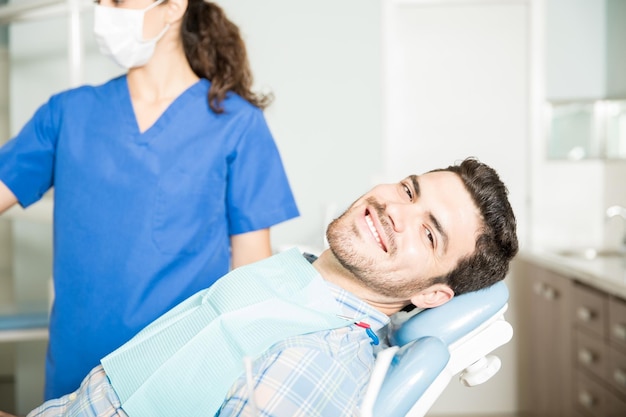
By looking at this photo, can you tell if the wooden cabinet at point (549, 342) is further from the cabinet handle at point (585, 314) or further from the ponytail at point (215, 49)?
the ponytail at point (215, 49)

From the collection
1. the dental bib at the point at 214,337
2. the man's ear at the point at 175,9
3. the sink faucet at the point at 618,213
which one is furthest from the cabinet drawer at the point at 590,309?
the man's ear at the point at 175,9

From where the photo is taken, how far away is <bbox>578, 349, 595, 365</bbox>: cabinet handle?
2.50 m

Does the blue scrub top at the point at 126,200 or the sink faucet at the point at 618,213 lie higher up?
the blue scrub top at the point at 126,200

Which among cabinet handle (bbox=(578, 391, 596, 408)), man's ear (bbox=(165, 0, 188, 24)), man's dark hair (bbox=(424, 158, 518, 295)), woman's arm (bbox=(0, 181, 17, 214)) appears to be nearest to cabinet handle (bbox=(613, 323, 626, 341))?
cabinet handle (bbox=(578, 391, 596, 408))

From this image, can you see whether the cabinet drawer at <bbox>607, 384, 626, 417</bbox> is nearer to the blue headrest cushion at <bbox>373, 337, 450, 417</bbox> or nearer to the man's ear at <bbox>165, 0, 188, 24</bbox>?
the blue headrest cushion at <bbox>373, 337, 450, 417</bbox>

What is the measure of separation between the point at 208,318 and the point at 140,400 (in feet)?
0.55

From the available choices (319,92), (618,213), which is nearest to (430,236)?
(618,213)

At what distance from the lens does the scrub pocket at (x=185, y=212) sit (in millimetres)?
1396

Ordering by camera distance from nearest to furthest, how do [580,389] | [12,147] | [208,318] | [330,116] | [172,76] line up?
[208,318], [12,147], [172,76], [580,389], [330,116]

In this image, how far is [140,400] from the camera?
1.07 meters

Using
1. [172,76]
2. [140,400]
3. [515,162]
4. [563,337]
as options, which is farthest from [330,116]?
[140,400]

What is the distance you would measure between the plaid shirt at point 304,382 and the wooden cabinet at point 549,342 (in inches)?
71.5

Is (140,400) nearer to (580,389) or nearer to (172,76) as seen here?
(172,76)

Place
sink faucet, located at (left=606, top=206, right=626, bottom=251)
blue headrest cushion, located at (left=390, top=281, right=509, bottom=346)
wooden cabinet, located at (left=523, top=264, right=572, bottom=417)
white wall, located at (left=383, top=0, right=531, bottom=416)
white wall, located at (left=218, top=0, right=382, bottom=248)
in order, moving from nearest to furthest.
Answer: blue headrest cushion, located at (left=390, top=281, right=509, bottom=346) < wooden cabinet, located at (left=523, top=264, right=572, bottom=417) < sink faucet, located at (left=606, top=206, right=626, bottom=251) < white wall, located at (left=218, top=0, right=382, bottom=248) < white wall, located at (left=383, top=0, right=531, bottom=416)
